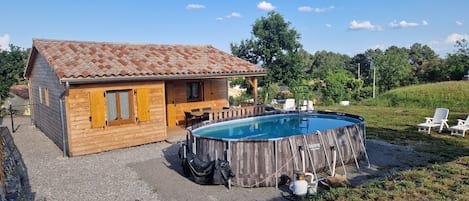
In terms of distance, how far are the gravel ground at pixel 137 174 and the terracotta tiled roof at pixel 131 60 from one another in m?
2.61

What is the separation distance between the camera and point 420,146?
10.0 metres

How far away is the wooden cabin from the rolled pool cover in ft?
14.3

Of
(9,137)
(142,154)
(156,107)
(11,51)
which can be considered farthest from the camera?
(11,51)

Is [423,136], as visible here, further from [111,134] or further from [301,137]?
[111,134]

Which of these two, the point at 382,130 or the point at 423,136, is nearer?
the point at 423,136

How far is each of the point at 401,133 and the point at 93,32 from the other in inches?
814

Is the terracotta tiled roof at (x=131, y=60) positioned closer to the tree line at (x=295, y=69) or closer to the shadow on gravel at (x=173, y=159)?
the shadow on gravel at (x=173, y=159)

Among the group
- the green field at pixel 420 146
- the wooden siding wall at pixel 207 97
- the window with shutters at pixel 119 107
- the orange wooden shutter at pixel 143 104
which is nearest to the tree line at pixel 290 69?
the green field at pixel 420 146

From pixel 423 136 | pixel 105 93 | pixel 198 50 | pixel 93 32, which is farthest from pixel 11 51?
pixel 423 136

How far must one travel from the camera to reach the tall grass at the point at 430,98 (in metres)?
18.8

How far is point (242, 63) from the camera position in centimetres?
1450

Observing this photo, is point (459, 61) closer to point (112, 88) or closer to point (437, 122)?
point (437, 122)

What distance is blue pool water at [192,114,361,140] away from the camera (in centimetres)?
1018

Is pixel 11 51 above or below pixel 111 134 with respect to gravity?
Result: above
